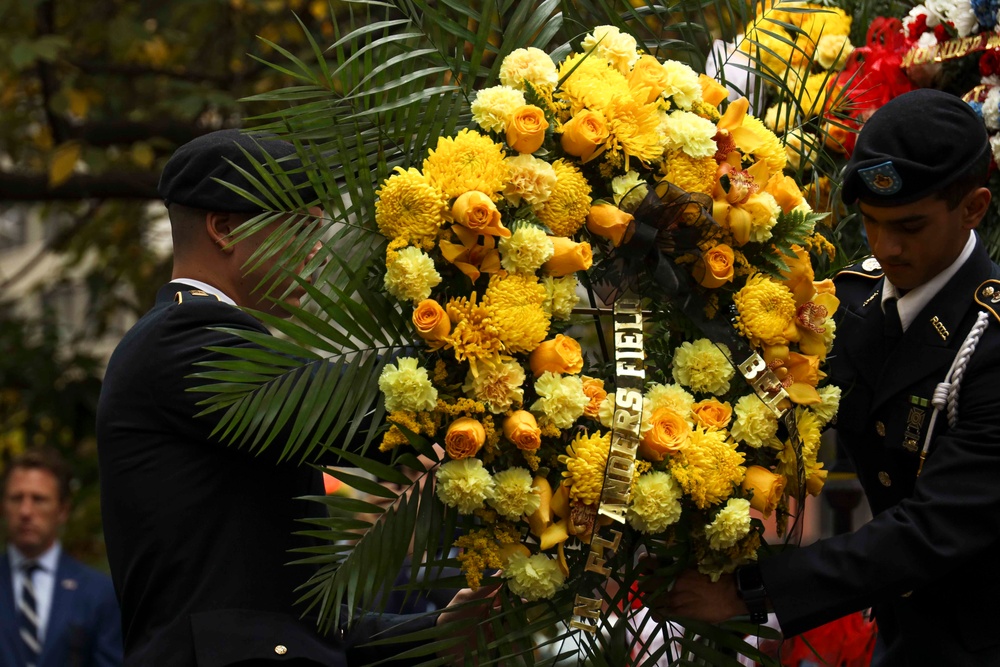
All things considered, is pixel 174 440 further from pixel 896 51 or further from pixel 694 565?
pixel 896 51

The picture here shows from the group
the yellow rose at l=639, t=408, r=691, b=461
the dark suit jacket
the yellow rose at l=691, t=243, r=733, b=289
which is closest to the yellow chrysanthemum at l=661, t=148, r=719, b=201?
the yellow rose at l=691, t=243, r=733, b=289

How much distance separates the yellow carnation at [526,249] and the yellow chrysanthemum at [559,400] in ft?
0.67

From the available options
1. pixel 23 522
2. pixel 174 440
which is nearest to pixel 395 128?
pixel 174 440

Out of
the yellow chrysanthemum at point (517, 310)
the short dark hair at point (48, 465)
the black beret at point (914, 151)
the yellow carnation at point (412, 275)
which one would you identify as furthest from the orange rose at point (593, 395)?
the short dark hair at point (48, 465)

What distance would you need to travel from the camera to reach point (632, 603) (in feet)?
8.99

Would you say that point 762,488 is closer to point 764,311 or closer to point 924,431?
point 764,311

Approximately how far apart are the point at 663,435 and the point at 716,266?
0.35 m

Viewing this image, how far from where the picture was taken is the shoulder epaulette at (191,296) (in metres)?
2.86

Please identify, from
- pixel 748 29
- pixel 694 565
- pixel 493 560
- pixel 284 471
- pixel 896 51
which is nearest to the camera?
pixel 493 560

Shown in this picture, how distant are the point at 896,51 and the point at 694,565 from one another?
5.20ft

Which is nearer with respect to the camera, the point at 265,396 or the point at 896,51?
the point at 265,396

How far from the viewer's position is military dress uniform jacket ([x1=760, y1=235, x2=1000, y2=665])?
2678mm

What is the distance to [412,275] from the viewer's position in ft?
8.11

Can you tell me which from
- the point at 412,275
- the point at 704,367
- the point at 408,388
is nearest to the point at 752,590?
the point at 704,367
